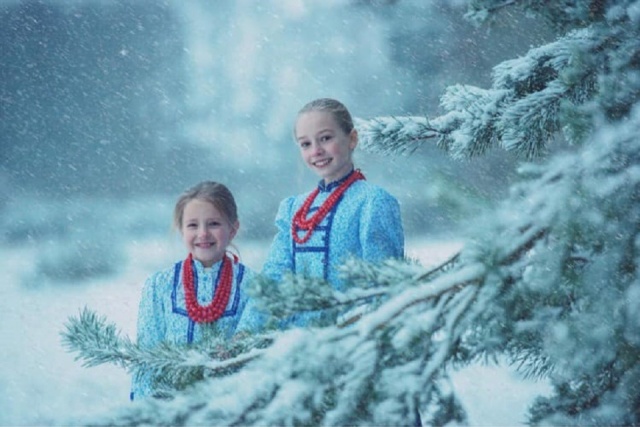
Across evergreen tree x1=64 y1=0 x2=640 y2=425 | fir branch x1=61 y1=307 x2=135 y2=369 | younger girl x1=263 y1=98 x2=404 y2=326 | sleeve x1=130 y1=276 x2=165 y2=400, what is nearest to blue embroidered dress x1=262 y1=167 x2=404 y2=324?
younger girl x1=263 y1=98 x2=404 y2=326

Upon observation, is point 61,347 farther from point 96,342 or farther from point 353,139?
point 96,342

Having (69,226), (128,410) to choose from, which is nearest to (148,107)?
(69,226)

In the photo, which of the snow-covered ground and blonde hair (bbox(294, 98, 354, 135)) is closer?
blonde hair (bbox(294, 98, 354, 135))

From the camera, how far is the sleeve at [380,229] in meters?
1.98

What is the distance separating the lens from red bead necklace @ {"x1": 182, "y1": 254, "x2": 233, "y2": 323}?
215cm

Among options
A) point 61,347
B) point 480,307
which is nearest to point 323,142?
point 480,307

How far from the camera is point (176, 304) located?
7.28 ft

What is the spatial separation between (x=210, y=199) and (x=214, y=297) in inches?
10.8

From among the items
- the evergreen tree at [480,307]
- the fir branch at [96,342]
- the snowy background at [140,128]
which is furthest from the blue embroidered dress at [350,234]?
the snowy background at [140,128]

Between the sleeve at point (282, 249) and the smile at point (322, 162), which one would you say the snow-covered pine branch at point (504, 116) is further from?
A: the sleeve at point (282, 249)

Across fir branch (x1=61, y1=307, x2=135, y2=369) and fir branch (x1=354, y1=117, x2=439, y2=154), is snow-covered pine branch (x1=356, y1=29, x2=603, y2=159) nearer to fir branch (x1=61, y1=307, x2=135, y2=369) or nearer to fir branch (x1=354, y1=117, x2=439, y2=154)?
fir branch (x1=354, y1=117, x2=439, y2=154)

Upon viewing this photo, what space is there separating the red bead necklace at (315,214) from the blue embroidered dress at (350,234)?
0.03ft

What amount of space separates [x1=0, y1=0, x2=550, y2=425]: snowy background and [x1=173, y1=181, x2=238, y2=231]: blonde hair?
507cm

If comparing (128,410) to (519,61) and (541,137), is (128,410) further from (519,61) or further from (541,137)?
(519,61)
